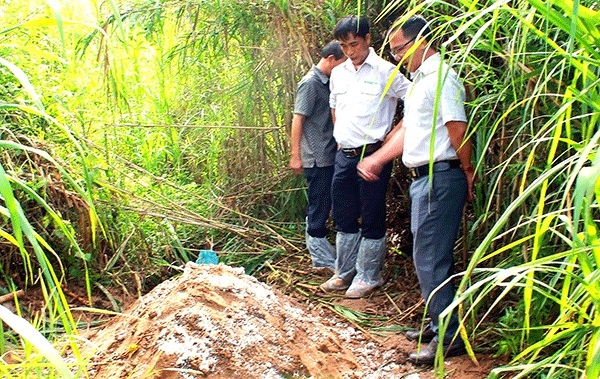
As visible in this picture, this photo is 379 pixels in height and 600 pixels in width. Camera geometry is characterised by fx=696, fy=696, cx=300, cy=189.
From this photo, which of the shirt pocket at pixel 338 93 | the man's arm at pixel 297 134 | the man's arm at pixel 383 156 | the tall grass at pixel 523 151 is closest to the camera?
the tall grass at pixel 523 151

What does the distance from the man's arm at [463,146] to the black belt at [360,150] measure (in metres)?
0.94

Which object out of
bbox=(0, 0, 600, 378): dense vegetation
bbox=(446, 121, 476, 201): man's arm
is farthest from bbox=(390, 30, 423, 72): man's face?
bbox=(446, 121, 476, 201): man's arm

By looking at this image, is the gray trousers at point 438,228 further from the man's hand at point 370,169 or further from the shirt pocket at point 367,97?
the shirt pocket at point 367,97

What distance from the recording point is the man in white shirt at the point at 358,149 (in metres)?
4.22

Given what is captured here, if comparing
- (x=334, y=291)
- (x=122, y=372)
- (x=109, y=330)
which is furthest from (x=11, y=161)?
(x=334, y=291)

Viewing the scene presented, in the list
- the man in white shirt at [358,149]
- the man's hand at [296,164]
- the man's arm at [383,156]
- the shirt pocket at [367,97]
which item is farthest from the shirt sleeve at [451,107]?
the man's hand at [296,164]

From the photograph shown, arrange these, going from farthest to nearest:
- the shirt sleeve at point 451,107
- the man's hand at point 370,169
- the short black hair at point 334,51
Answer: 1. the short black hair at point 334,51
2. the man's hand at point 370,169
3. the shirt sleeve at point 451,107

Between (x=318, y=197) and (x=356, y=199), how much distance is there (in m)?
0.39

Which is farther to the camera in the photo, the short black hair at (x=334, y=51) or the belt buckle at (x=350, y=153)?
the short black hair at (x=334, y=51)

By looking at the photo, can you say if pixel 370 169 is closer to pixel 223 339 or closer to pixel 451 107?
pixel 451 107

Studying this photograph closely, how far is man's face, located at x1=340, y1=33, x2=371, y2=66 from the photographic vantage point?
418 centimetres

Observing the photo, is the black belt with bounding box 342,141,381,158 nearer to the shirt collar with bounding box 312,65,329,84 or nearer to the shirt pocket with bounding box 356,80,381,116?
the shirt pocket with bounding box 356,80,381,116

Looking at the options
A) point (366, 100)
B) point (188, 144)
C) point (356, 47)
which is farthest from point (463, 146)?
point (188, 144)

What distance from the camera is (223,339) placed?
3.07 metres
